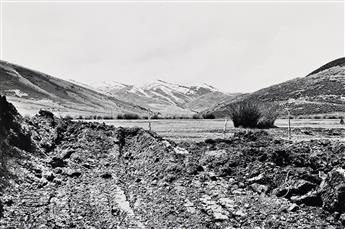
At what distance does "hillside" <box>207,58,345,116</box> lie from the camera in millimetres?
66500

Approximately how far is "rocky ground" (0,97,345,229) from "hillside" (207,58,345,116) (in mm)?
50636

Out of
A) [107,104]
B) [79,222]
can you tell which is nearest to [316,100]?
[107,104]

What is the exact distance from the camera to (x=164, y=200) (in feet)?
33.5

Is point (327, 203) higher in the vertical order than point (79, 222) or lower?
higher

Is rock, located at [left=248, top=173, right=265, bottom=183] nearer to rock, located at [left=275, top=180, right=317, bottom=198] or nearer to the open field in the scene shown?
rock, located at [left=275, top=180, right=317, bottom=198]

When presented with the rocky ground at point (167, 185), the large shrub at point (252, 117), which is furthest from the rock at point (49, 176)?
the large shrub at point (252, 117)

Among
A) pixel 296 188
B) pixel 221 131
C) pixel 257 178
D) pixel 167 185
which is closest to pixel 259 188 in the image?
pixel 257 178

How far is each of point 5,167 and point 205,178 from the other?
513 centimetres

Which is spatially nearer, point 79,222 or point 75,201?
point 79,222

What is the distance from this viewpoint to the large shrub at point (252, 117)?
2873cm

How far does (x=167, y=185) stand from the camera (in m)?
11.3

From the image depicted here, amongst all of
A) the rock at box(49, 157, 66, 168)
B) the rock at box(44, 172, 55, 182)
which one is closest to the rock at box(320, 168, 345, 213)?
the rock at box(44, 172, 55, 182)

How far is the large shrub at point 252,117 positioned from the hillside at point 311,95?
114ft

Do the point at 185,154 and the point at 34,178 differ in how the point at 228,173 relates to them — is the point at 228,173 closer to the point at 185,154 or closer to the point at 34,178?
the point at 185,154
